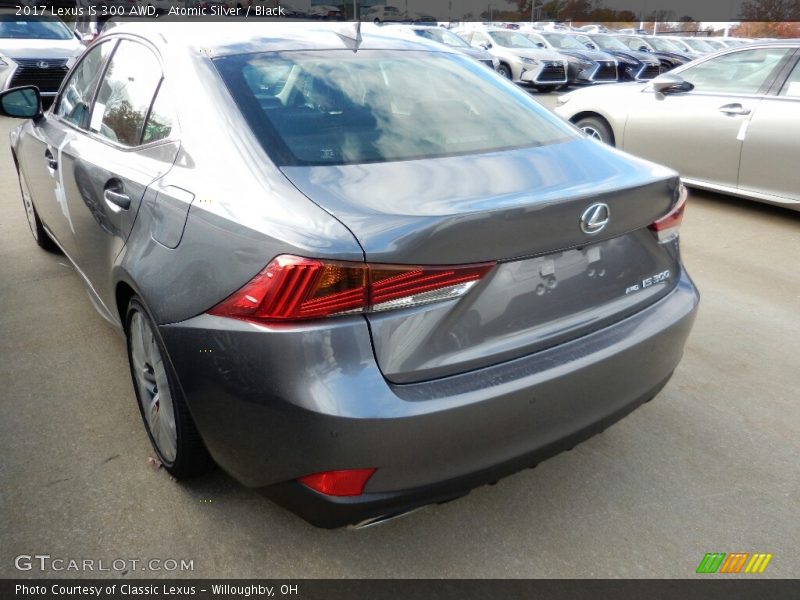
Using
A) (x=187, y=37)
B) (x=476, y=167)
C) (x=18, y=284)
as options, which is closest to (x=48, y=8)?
(x=18, y=284)

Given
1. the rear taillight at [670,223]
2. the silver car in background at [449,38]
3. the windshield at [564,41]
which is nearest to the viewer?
the rear taillight at [670,223]

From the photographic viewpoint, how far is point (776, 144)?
19.4ft

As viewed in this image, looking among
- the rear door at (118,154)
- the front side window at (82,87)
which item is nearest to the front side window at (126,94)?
the rear door at (118,154)

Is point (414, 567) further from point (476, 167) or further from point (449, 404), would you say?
point (476, 167)

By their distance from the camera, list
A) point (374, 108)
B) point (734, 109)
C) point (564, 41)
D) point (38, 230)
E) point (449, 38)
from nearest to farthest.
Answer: point (374, 108) < point (38, 230) < point (734, 109) < point (449, 38) < point (564, 41)

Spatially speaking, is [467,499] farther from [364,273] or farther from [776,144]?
[776,144]

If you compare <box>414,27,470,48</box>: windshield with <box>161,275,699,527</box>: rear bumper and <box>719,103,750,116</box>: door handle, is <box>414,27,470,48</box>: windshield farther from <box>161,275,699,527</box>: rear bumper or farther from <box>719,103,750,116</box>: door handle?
<box>161,275,699,527</box>: rear bumper

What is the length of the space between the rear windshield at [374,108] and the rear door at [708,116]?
4.03m

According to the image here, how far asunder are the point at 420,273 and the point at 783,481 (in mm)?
1787

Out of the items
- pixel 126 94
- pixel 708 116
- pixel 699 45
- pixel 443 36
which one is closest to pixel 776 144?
pixel 708 116

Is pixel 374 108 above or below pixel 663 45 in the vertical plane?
above

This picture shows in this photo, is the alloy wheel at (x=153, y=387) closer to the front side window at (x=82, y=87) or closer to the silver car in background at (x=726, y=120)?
the front side window at (x=82, y=87)

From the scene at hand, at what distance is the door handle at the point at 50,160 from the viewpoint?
3.59 metres

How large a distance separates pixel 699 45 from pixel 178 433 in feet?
88.5
